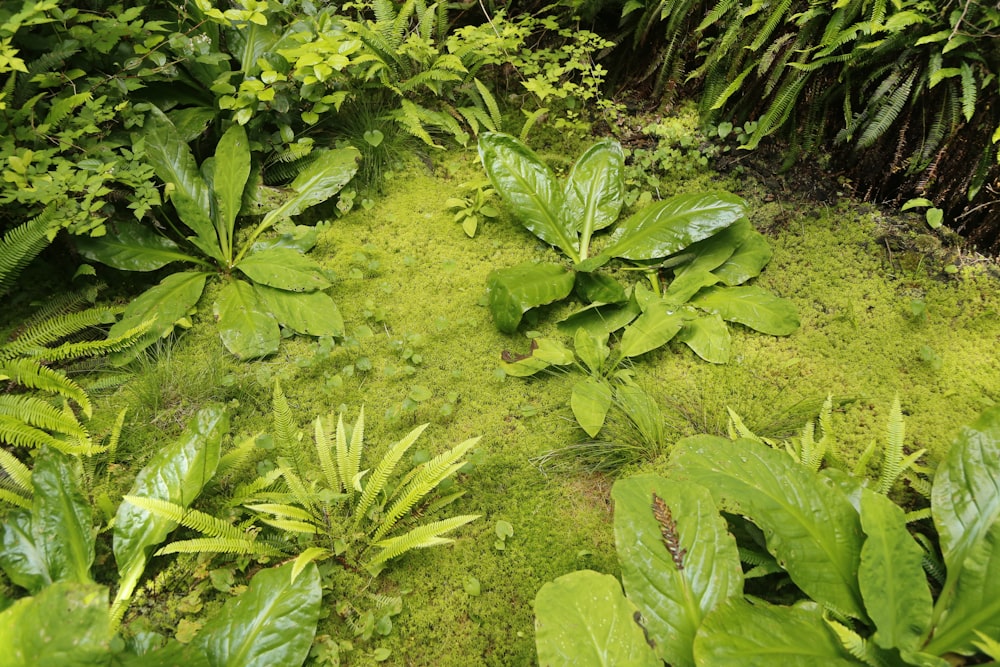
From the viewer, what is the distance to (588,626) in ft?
5.65

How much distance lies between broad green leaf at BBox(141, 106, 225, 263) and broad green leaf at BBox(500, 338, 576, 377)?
1.57 metres

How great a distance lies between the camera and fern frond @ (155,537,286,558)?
6.38 ft

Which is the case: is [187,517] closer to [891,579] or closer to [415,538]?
[415,538]

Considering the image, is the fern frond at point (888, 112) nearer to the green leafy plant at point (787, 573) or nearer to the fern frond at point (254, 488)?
the green leafy plant at point (787, 573)

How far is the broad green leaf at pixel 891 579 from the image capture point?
166cm

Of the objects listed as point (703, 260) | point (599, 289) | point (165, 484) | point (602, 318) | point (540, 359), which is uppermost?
point (703, 260)

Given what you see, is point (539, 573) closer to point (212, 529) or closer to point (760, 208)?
point (212, 529)

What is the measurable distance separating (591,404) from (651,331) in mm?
461

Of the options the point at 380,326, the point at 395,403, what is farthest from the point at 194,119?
the point at 395,403

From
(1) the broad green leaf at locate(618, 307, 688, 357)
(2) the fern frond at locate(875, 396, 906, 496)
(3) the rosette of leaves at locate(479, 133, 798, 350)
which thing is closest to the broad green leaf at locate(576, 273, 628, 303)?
(3) the rosette of leaves at locate(479, 133, 798, 350)

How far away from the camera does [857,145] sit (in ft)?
9.66

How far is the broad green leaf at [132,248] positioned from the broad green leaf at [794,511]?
256 cm

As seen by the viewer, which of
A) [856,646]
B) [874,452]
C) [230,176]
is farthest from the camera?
[230,176]

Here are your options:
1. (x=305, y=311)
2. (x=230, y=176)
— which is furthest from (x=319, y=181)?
(x=305, y=311)
